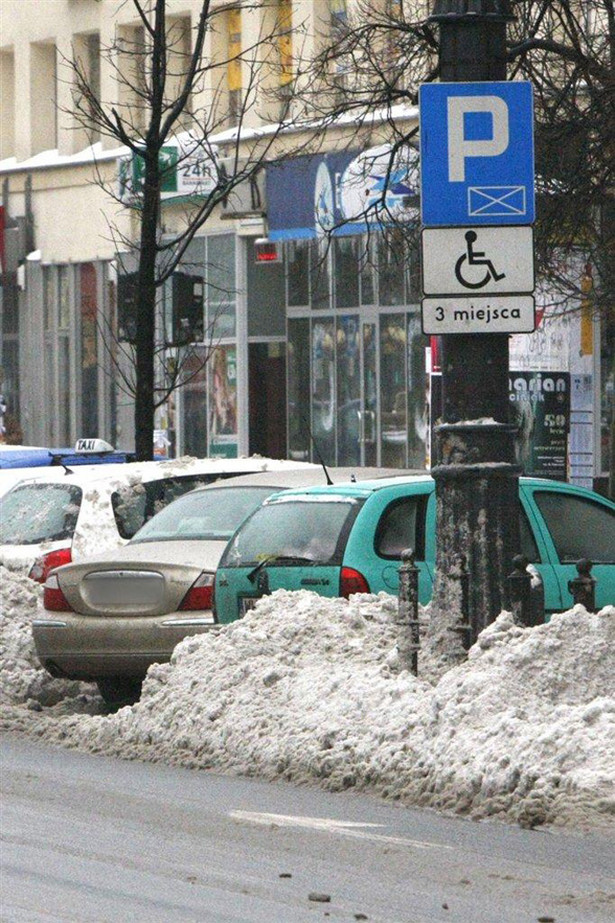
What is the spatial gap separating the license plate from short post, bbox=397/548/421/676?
1448mm

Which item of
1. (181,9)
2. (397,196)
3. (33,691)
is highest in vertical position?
(181,9)

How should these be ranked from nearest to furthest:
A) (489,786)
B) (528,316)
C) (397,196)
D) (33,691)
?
(489,786) → (528,316) → (33,691) → (397,196)

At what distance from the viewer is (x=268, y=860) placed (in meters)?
7.96

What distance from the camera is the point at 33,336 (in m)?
41.0

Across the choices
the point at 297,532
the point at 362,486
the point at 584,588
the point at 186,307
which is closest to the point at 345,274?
the point at 186,307

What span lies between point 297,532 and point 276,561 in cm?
22

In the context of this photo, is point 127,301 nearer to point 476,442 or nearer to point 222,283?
point 476,442

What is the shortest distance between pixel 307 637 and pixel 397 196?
17.5 meters

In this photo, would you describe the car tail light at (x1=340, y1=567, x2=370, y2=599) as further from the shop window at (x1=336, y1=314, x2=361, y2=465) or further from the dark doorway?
the dark doorway

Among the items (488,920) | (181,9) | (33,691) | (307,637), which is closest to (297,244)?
→ (181,9)

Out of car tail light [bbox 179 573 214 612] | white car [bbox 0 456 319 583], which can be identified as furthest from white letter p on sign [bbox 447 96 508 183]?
white car [bbox 0 456 319 583]

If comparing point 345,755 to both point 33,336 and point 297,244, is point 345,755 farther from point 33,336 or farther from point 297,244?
point 33,336

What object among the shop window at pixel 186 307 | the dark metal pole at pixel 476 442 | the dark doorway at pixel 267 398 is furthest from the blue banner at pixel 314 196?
the dark metal pole at pixel 476 442

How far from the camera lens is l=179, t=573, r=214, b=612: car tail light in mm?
12867
